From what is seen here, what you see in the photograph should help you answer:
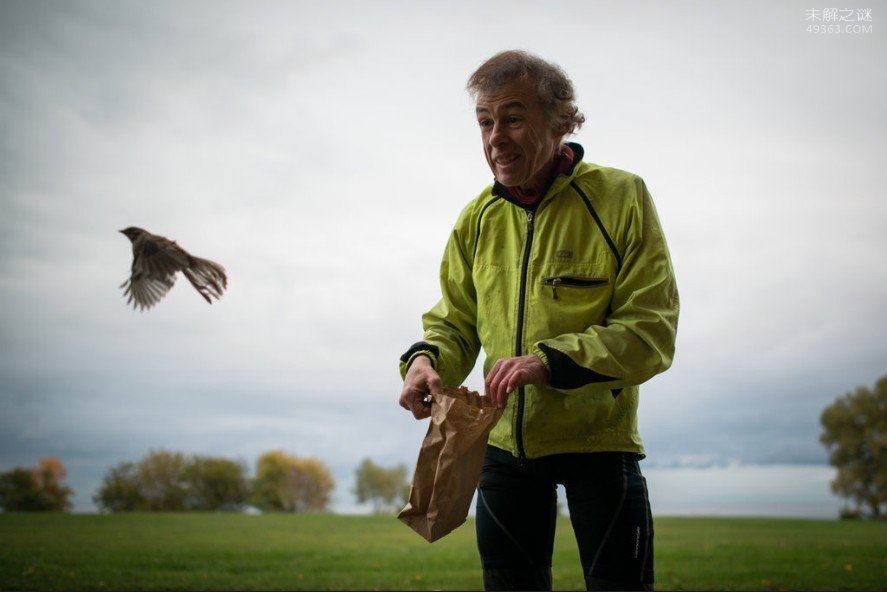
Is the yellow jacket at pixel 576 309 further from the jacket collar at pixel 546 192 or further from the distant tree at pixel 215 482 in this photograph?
the distant tree at pixel 215 482

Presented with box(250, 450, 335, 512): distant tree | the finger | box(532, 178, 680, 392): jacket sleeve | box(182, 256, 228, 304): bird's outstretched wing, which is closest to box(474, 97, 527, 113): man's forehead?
box(532, 178, 680, 392): jacket sleeve

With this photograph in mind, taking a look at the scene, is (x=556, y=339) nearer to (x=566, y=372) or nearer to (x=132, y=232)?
(x=566, y=372)

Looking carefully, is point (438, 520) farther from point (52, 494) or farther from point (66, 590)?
point (52, 494)

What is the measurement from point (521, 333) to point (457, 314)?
230mm

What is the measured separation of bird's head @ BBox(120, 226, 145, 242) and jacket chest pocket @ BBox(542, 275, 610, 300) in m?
1.81

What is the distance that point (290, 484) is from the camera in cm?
1145

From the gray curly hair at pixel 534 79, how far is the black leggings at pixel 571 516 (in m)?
0.72

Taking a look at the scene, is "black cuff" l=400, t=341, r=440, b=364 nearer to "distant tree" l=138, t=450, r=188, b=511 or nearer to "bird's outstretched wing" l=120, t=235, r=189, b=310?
"bird's outstretched wing" l=120, t=235, r=189, b=310

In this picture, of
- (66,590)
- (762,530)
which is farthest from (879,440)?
(66,590)

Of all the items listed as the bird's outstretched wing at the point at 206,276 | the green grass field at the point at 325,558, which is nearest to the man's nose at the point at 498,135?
the bird's outstretched wing at the point at 206,276

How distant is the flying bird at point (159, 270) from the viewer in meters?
2.78

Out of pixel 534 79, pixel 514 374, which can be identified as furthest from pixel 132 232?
pixel 514 374

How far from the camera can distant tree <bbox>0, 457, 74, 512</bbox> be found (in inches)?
303

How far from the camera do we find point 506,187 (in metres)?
1.76
